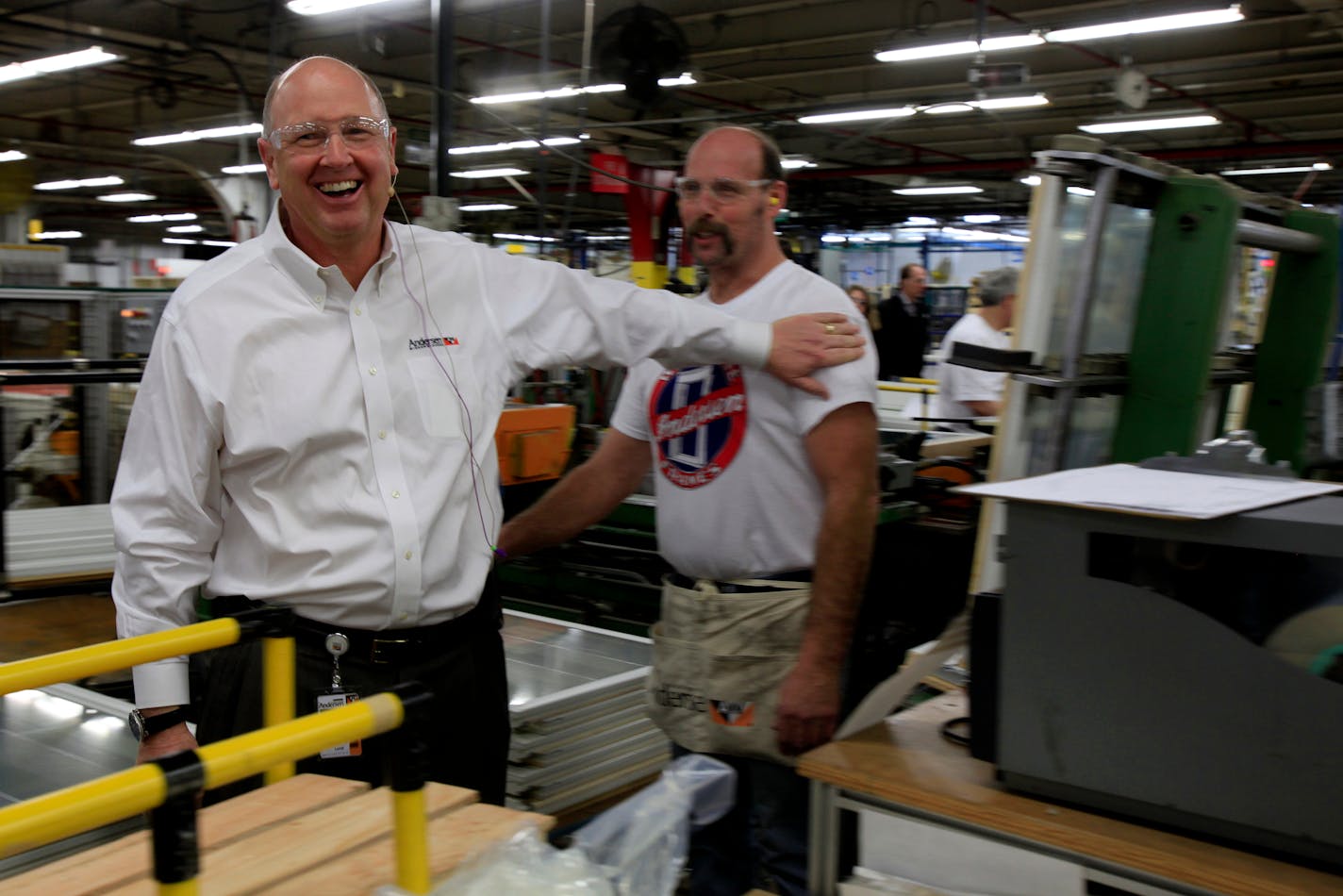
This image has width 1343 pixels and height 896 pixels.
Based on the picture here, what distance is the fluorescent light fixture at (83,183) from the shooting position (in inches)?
721

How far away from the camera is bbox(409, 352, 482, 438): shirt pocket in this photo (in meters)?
1.71

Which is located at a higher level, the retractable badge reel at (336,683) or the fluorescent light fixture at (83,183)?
the fluorescent light fixture at (83,183)

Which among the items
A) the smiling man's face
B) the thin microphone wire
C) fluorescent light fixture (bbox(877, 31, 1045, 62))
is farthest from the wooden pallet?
fluorescent light fixture (bbox(877, 31, 1045, 62))

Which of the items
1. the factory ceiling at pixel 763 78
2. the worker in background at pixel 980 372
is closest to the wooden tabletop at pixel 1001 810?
the factory ceiling at pixel 763 78

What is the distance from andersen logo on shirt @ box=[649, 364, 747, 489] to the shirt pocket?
1.23 feet

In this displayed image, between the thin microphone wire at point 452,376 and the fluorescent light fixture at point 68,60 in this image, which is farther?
the fluorescent light fixture at point 68,60

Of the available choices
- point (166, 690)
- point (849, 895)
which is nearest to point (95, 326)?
point (166, 690)

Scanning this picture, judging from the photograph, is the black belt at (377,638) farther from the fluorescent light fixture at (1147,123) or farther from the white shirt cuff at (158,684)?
the fluorescent light fixture at (1147,123)

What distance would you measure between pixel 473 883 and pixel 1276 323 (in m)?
2.40

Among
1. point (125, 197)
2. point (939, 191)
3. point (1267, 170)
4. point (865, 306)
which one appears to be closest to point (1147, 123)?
point (865, 306)

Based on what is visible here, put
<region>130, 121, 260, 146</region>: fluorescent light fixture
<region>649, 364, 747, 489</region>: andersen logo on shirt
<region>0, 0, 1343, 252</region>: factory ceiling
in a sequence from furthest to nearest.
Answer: <region>130, 121, 260, 146</region>: fluorescent light fixture, <region>0, 0, 1343, 252</region>: factory ceiling, <region>649, 364, 747, 489</region>: andersen logo on shirt

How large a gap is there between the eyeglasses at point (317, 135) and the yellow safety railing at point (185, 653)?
694 mm

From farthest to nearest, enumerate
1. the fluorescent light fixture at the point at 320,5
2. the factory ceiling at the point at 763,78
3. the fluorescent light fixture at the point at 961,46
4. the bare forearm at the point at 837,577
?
1. the factory ceiling at the point at 763,78
2. the fluorescent light fixture at the point at 961,46
3. the fluorescent light fixture at the point at 320,5
4. the bare forearm at the point at 837,577

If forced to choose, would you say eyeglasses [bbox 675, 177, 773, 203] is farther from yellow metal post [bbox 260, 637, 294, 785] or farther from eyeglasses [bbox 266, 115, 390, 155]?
yellow metal post [bbox 260, 637, 294, 785]
